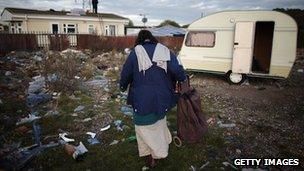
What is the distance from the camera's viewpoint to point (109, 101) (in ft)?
26.7

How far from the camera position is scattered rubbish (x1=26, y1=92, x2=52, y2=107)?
25.4 feet

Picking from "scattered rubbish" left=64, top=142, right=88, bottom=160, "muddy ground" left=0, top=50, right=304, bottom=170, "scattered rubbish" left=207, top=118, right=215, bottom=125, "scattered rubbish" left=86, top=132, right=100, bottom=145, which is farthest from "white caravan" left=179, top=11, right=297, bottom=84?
"scattered rubbish" left=64, top=142, right=88, bottom=160

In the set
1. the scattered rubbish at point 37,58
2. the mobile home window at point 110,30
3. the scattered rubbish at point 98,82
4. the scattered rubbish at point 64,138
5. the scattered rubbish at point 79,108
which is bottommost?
the scattered rubbish at point 64,138

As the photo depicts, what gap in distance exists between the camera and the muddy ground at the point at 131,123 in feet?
15.5

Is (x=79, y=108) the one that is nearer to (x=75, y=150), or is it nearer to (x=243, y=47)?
(x=75, y=150)

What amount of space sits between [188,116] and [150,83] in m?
0.86

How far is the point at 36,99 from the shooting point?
789 centimetres

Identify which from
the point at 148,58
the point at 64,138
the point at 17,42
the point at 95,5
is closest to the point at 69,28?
the point at 95,5

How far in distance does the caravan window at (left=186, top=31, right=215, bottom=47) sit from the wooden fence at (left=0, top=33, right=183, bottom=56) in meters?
10.3

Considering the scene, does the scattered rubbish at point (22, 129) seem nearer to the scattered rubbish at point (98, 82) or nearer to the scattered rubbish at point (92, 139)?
the scattered rubbish at point (92, 139)

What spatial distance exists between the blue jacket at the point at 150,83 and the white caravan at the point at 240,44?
7.36 meters

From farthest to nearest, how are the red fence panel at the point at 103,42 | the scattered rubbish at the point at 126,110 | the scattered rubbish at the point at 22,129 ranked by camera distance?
the red fence panel at the point at 103,42 < the scattered rubbish at the point at 126,110 < the scattered rubbish at the point at 22,129

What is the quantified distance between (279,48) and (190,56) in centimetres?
358

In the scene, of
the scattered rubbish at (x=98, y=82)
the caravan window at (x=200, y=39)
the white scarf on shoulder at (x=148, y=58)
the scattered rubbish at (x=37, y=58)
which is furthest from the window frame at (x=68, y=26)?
the white scarf on shoulder at (x=148, y=58)
